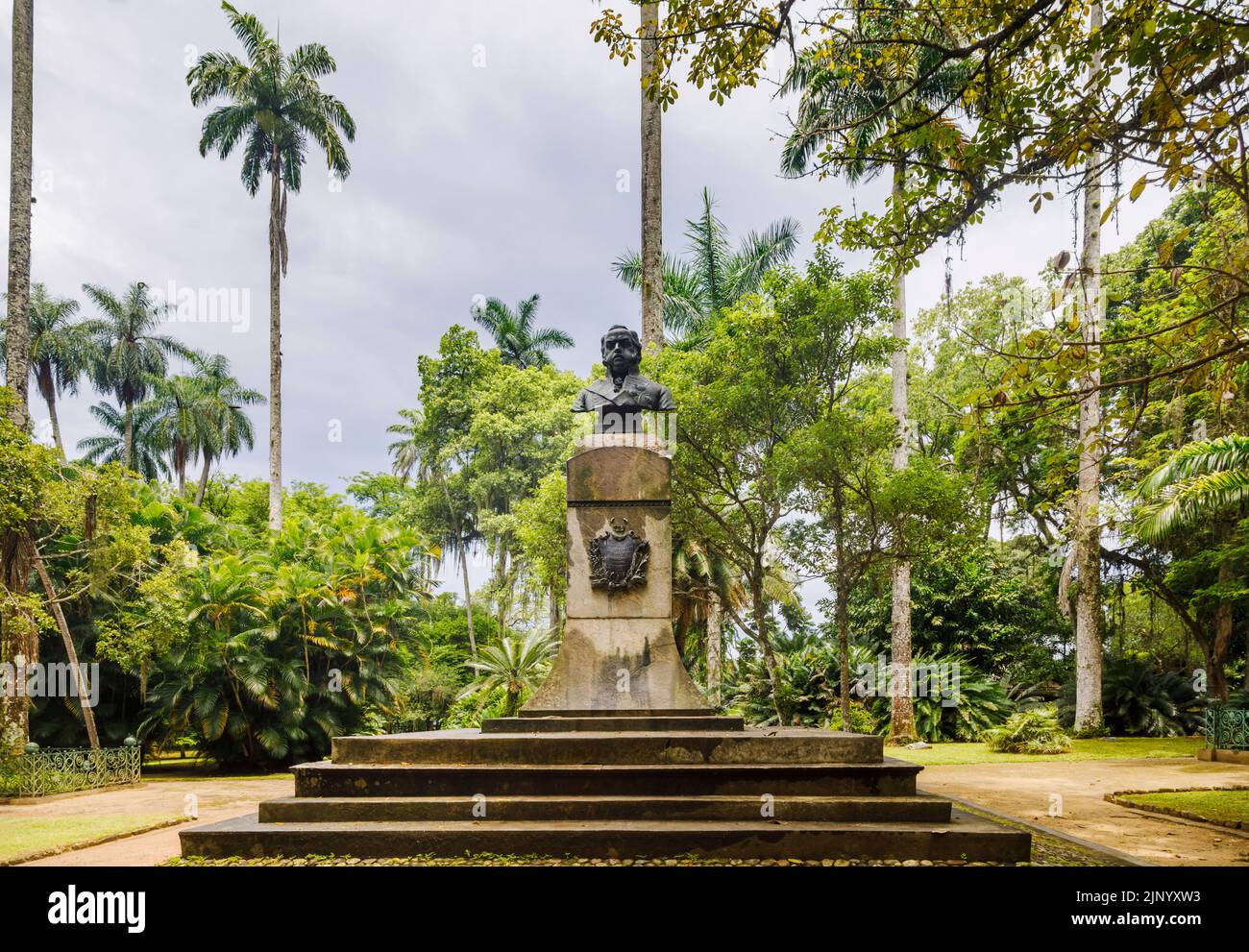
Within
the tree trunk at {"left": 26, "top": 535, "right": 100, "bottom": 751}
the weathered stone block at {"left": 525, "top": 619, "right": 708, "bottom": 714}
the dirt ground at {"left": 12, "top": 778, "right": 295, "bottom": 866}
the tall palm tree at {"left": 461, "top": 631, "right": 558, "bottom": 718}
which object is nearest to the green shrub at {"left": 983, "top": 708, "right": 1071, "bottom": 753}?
the tall palm tree at {"left": 461, "top": 631, "right": 558, "bottom": 718}

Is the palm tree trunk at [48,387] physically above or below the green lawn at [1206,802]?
above

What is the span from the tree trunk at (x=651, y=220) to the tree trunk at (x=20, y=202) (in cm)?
1020

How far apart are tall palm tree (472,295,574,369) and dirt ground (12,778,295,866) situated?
848 inches

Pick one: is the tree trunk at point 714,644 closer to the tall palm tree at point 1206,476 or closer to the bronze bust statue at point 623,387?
the tall palm tree at point 1206,476

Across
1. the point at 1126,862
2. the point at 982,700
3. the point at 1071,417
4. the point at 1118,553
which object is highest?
the point at 1071,417

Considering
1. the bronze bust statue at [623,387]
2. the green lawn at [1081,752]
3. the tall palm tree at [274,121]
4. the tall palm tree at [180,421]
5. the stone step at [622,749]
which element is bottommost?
the green lawn at [1081,752]

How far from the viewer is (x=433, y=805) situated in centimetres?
630

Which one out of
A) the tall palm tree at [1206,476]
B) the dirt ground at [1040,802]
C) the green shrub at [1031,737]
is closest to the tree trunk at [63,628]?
the dirt ground at [1040,802]

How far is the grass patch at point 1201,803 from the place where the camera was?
8453 millimetres

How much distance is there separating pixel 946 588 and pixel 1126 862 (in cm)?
1701

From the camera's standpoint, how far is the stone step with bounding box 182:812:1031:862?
5.82 metres

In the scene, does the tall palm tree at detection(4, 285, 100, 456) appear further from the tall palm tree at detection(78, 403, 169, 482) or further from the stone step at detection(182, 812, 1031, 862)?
the stone step at detection(182, 812, 1031, 862)
